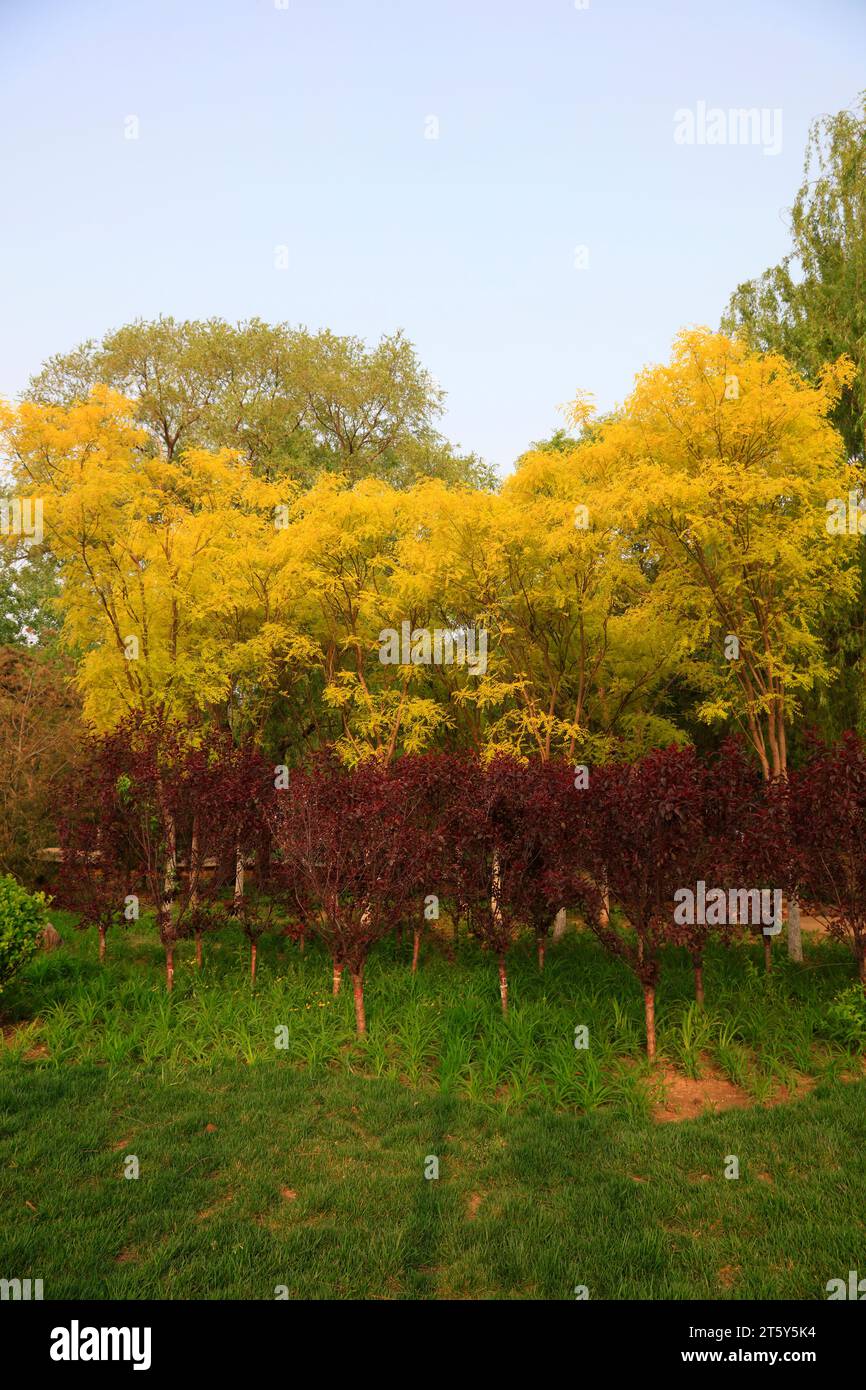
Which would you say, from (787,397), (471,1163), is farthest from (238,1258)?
(787,397)

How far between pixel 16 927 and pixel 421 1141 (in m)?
4.98

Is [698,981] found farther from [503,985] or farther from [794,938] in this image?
[794,938]

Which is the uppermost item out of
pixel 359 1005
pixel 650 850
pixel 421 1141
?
pixel 650 850

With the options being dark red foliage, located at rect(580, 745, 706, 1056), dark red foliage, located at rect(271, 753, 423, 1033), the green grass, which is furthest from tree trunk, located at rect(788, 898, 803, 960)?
dark red foliage, located at rect(271, 753, 423, 1033)

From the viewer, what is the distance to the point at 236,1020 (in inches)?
305

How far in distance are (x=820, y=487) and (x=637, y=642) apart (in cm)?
366

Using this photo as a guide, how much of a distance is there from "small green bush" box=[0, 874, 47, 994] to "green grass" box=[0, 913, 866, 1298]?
0.63 metres

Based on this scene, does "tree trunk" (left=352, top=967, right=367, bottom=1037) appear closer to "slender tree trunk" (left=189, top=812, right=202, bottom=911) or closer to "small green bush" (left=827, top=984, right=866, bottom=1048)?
"slender tree trunk" (left=189, top=812, right=202, bottom=911)

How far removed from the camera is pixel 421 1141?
5.70m

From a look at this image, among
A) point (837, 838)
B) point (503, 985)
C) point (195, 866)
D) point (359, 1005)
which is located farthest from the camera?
point (195, 866)

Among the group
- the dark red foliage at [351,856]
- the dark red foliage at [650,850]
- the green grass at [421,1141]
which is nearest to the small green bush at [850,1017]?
the green grass at [421,1141]

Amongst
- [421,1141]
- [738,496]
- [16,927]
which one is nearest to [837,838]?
[421,1141]

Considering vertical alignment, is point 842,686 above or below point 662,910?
above

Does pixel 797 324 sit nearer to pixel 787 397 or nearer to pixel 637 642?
pixel 787 397
